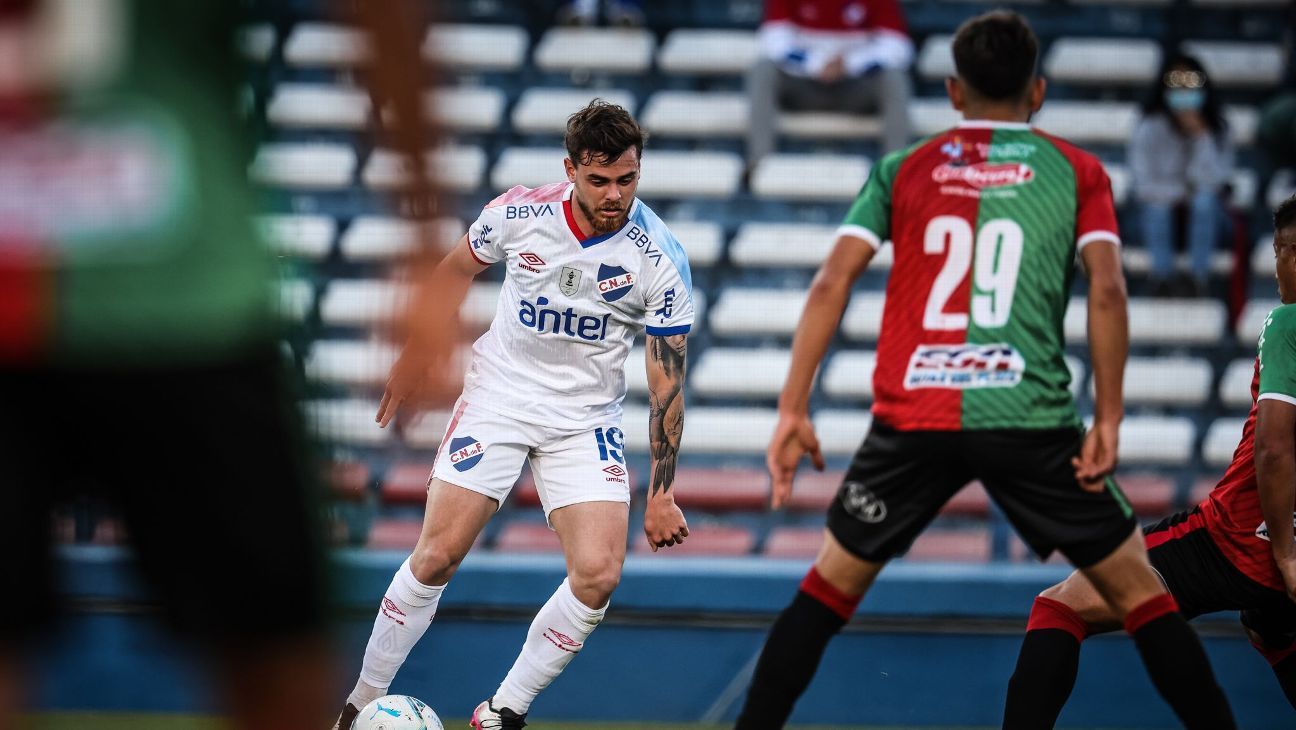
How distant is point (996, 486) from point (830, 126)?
5.91 meters

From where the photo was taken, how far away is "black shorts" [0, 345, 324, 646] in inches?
68.3

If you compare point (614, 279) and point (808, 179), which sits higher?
point (614, 279)

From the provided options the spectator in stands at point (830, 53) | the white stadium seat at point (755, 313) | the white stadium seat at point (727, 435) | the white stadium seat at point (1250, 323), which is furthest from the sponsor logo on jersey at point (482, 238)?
the white stadium seat at point (1250, 323)

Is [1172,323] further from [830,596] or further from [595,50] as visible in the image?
[830,596]

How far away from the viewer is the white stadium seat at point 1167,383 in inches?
333

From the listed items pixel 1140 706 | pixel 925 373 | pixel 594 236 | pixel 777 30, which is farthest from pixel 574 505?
pixel 777 30

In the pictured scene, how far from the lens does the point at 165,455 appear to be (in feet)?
5.82

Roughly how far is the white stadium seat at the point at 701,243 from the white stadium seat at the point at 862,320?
87 cm

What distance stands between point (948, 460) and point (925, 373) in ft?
0.76

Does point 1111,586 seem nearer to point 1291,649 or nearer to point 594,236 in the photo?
point 1291,649

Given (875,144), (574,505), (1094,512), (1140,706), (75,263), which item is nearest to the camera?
(75,263)

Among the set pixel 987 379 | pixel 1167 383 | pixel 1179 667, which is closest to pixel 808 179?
pixel 1167 383

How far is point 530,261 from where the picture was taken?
4828mm

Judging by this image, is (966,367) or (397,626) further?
(397,626)
